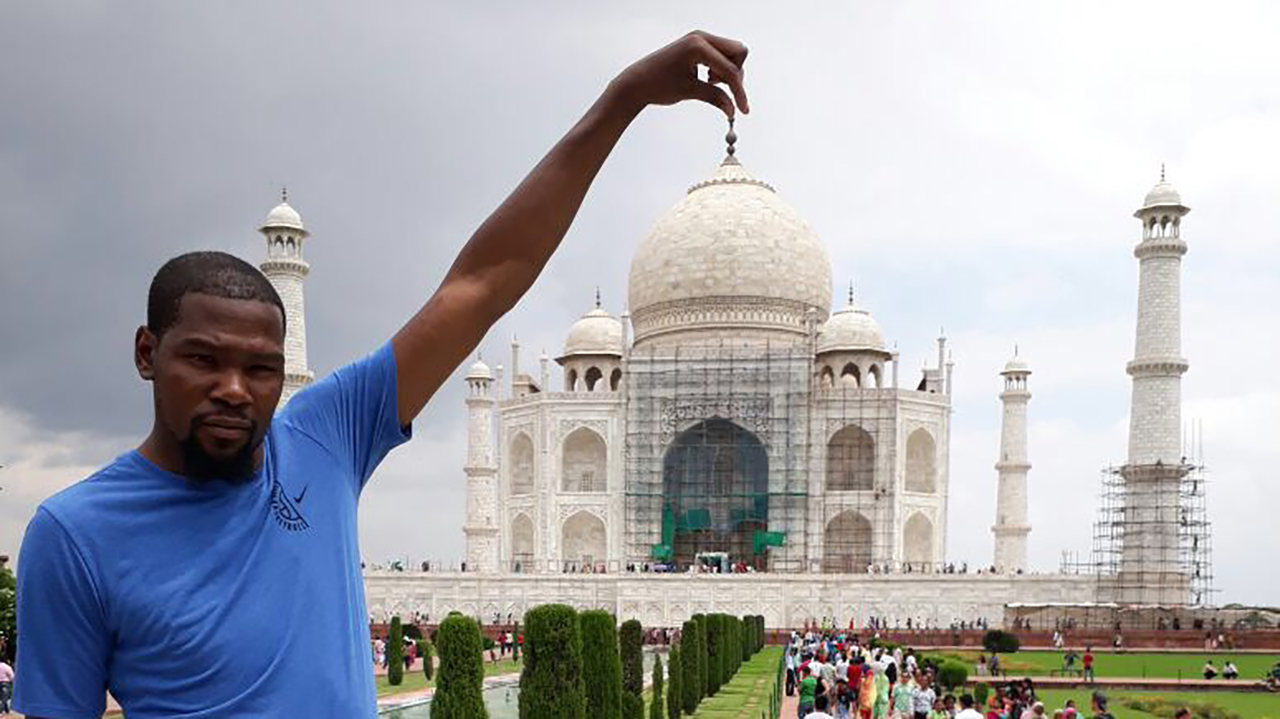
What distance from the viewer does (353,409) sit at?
1.53 m

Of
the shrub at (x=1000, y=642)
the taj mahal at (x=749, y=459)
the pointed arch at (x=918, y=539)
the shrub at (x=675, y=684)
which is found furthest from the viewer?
the pointed arch at (x=918, y=539)

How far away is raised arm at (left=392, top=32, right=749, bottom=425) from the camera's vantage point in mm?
1564

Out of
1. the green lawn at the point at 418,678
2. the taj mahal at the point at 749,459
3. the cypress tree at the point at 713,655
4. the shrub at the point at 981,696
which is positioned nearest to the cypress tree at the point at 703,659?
the cypress tree at the point at 713,655

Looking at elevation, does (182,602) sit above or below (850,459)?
above

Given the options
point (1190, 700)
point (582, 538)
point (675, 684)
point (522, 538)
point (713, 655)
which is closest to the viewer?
point (675, 684)

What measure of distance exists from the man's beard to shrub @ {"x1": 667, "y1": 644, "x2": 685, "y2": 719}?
11874 mm

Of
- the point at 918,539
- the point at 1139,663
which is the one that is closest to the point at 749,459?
the point at 918,539

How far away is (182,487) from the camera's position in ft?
4.39

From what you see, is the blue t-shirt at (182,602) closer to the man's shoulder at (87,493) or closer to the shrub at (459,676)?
the man's shoulder at (87,493)

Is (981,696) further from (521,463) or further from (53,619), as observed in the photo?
(521,463)

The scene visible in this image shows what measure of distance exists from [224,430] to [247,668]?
0.77 ft

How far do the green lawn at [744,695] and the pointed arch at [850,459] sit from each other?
12.9 m

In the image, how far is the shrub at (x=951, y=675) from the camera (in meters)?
16.3

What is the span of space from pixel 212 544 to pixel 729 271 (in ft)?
119
